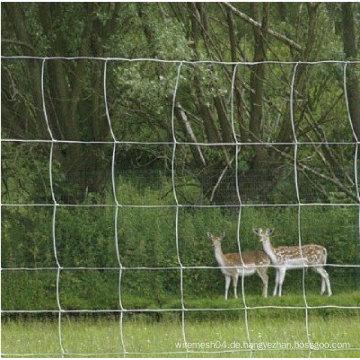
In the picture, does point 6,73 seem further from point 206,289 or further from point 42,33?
point 206,289

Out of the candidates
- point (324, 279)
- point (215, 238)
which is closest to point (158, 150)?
point (215, 238)

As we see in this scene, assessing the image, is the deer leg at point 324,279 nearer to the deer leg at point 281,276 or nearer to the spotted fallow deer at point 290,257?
the spotted fallow deer at point 290,257

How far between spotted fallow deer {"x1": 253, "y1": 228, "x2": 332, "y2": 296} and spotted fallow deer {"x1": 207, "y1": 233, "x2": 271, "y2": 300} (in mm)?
91

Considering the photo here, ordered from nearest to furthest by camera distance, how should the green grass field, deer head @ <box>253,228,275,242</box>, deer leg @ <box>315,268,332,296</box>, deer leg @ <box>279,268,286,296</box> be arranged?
the green grass field → deer leg @ <box>315,268,332,296</box> → deer head @ <box>253,228,275,242</box> → deer leg @ <box>279,268,286,296</box>

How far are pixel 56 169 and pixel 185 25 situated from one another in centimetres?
246

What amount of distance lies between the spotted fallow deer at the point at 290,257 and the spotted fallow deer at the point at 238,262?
91 millimetres

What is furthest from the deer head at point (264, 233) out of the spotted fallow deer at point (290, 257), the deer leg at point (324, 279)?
the deer leg at point (324, 279)

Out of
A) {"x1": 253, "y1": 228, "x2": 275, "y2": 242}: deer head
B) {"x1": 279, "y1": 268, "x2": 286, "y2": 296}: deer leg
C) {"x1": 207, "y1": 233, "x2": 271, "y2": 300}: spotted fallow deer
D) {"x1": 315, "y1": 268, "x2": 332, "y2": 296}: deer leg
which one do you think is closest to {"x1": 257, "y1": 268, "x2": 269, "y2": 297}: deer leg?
{"x1": 207, "y1": 233, "x2": 271, "y2": 300}: spotted fallow deer

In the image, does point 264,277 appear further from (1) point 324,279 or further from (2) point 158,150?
(2) point 158,150

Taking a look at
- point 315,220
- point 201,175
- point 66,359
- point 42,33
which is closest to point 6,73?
point 42,33

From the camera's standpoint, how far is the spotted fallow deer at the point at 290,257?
9.85 m

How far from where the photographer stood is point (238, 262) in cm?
1035

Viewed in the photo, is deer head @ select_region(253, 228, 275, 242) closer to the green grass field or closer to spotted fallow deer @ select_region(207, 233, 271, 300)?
Answer: spotted fallow deer @ select_region(207, 233, 271, 300)

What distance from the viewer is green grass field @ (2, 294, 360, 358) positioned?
7.35 metres
